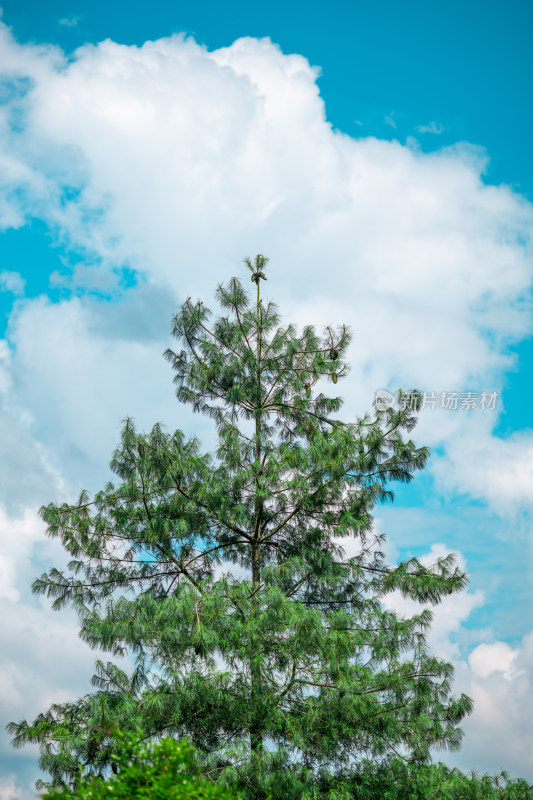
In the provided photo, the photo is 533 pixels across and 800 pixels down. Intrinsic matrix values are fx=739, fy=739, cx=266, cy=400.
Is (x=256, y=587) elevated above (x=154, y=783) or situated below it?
above

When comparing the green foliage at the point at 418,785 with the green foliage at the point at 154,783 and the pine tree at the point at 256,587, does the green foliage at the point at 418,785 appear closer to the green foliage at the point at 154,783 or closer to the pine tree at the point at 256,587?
the pine tree at the point at 256,587

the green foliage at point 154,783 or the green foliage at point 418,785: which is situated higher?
the green foliage at point 418,785

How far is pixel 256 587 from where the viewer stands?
32.9 ft

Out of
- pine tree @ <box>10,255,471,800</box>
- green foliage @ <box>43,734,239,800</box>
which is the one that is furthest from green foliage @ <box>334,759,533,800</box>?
green foliage @ <box>43,734,239,800</box>

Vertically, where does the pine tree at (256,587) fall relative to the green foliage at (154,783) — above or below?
above

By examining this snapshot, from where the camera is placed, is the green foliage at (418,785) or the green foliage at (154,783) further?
the green foliage at (418,785)

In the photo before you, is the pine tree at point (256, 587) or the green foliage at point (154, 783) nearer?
the green foliage at point (154, 783)

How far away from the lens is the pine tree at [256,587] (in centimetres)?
908

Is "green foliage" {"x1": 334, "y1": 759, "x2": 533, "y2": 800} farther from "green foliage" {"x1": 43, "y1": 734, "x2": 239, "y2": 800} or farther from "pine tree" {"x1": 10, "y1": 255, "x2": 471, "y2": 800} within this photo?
"green foliage" {"x1": 43, "y1": 734, "x2": 239, "y2": 800}

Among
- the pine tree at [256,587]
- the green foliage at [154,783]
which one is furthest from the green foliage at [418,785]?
the green foliage at [154,783]

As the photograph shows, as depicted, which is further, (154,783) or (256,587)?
(256,587)

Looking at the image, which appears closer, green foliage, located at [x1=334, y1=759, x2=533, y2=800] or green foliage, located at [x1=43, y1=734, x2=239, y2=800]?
green foliage, located at [x1=43, y1=734, x2=239, y2=800]

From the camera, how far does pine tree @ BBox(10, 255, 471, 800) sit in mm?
9078

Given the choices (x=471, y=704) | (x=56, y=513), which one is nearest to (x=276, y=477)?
(x=56, y=513)
